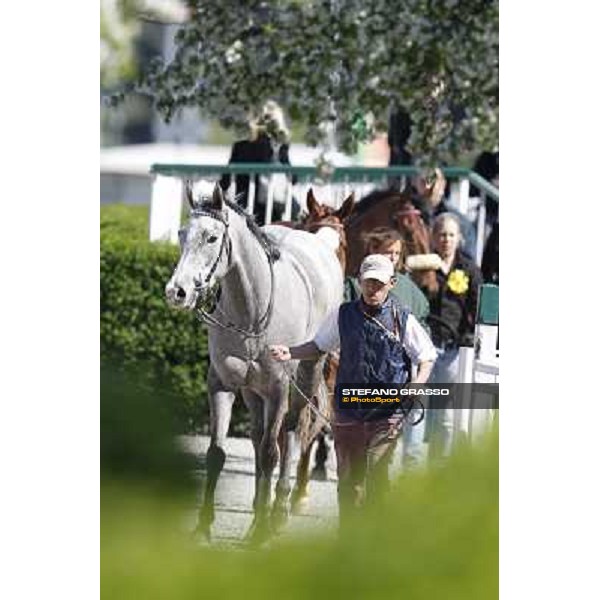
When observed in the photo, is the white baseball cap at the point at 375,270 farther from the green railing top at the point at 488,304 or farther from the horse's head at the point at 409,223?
the green railing top at the point at 488,304

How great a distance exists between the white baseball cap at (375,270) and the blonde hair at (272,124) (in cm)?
64

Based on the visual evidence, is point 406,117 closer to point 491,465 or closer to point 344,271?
point 344,271

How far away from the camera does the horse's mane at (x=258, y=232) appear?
24.0 ft

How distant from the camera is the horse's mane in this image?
288 inches

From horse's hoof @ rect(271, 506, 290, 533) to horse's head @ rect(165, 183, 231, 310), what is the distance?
97 centimetres

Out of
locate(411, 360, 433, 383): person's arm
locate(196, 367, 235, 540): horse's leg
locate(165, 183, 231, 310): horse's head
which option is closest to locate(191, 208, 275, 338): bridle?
locate(165, 183, 231, 310): horse's head

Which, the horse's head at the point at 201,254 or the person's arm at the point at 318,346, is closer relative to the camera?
the horse's head at the point at 201,254

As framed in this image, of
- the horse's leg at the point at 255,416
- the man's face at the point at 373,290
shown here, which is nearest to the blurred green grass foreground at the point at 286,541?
the horse's leg at the point at 255,416

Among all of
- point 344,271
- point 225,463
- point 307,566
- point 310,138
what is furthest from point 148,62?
point 307,566

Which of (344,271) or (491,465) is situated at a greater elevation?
(344,271)

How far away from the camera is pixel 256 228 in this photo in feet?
24.0
